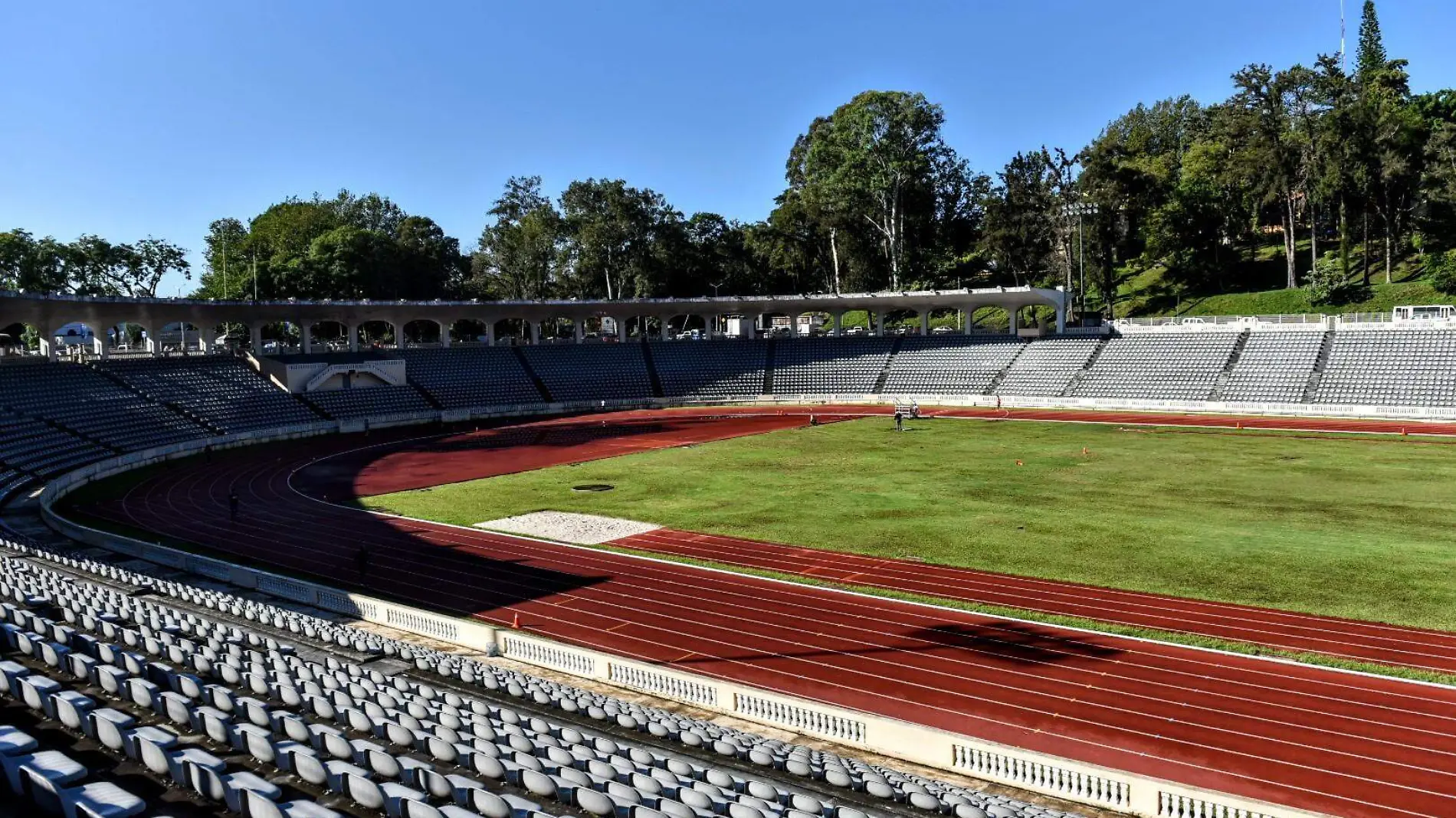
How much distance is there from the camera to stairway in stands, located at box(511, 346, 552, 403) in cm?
7325

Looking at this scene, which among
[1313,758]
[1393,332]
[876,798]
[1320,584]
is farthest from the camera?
[1393,332]

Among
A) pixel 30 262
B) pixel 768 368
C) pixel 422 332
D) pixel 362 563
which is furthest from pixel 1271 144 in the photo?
pixel 30 262

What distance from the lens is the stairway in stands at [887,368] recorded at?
7212cm

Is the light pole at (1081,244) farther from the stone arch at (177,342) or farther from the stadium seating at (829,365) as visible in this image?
the stone arch at (177,342)

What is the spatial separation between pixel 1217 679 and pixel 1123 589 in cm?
520

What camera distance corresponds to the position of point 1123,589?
849 inches

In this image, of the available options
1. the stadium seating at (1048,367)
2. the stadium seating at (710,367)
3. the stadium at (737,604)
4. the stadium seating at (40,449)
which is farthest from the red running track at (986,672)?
the stadium seating at (710,367)

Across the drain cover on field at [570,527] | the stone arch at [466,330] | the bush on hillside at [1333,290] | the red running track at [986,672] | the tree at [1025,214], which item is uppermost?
the tree at [1025,214]

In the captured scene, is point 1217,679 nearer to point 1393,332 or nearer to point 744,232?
point 1393,332

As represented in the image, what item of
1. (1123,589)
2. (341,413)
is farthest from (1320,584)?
(341,413)

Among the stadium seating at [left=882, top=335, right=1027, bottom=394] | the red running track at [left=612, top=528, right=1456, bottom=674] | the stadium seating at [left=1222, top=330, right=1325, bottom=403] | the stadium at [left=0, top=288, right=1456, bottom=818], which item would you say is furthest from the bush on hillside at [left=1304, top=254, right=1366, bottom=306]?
the red running track at [left=612, top=528, right=1456, bottom=674]

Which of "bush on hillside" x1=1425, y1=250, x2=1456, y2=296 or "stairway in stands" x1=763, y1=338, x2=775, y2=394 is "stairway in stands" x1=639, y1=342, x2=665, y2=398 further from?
"bush on hillside" x1=1425, y1=250, x2=1456, y2=296

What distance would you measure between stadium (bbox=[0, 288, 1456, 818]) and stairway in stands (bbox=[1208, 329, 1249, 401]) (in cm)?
53

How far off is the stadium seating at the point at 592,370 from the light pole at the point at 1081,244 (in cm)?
3797
